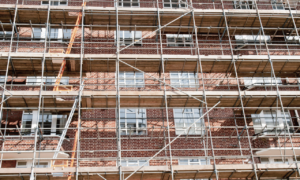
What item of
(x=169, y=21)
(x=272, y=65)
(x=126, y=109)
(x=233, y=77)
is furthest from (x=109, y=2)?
(x=272, y=65)

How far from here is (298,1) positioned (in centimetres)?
2292

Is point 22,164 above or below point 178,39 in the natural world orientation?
below

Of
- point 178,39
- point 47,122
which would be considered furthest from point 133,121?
point 178,39

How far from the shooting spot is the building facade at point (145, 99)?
1664cm

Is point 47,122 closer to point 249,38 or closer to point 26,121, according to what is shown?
point 26,121

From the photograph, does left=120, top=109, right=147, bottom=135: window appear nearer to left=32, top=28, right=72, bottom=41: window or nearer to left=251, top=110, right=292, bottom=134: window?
left=32, top=28, right=72, bottom=41: window

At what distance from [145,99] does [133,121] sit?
7.77 feet

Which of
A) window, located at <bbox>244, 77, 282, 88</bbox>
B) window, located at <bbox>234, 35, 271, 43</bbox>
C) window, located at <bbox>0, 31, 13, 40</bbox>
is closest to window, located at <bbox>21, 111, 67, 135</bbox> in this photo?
window, located at <bbox>0, 31, 13, 40</bbox>

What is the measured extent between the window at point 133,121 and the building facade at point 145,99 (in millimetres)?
50

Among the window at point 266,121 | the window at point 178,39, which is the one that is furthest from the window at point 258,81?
the window at point 178,39

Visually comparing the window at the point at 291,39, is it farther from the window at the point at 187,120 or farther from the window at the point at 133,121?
the window at the point at 133,121

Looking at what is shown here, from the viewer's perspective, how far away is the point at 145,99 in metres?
17.4

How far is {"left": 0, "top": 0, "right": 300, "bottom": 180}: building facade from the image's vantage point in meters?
16.6

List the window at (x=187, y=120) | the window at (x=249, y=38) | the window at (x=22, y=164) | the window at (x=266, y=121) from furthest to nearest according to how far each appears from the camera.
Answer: the window at (x=249, y=38), the window at (x=266, y=121), the window at (x=187, y=120), the window at (x=22, y=164)
